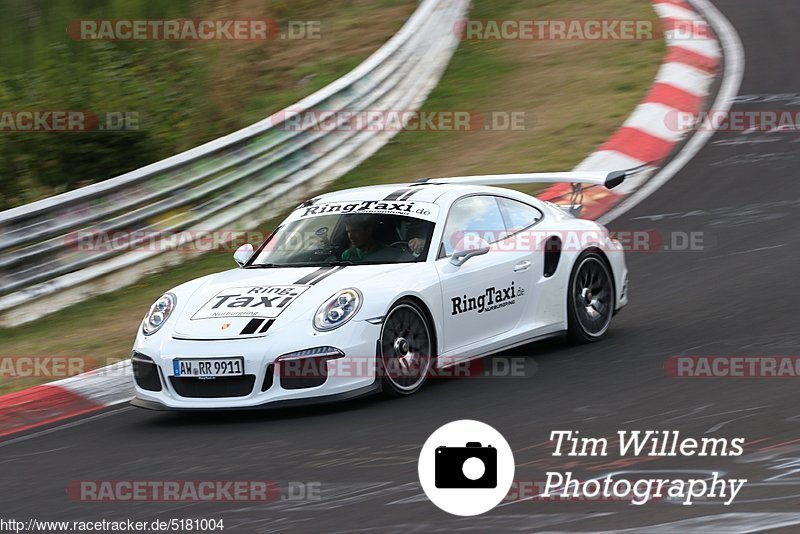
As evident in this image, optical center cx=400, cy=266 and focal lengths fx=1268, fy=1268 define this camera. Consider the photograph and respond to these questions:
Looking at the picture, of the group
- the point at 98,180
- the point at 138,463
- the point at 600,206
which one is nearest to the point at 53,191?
the point at 98,180

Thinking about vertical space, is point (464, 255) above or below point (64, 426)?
above

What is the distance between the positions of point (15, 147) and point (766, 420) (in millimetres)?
8410

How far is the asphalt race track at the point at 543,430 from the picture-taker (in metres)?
5.08

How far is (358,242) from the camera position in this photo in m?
7.89

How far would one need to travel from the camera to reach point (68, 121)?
1210 cm

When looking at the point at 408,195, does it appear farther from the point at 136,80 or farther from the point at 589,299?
the point at 136,80

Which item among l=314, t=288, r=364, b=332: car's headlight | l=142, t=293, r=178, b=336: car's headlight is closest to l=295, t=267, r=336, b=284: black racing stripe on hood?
l=314, t=288, r=364, b=332: car's headlight

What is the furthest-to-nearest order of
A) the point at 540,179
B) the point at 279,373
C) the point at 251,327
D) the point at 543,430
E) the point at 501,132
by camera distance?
1. the point at 501,132
2. the point at 540,179
3. the point at 251,327
4. the point at 279,373
5. the point at 543,430

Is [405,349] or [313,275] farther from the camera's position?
[313,275]

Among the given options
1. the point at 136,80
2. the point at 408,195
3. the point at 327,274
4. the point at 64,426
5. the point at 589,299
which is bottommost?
the point at 64,426

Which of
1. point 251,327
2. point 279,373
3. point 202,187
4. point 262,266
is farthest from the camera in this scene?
point 202,187

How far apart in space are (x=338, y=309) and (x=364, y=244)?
0.84m

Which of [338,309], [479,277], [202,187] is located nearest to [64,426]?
[338,309]

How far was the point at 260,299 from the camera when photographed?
7312mm
